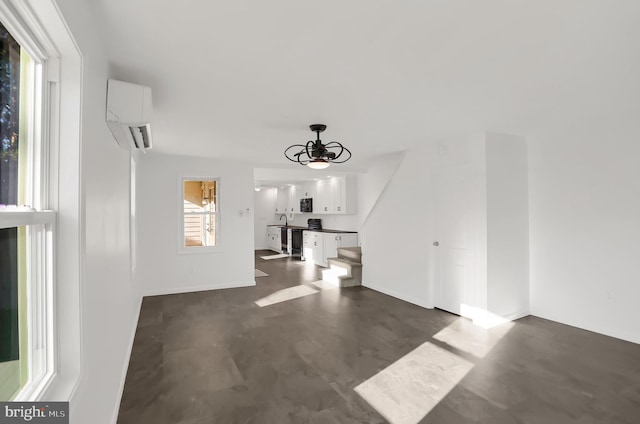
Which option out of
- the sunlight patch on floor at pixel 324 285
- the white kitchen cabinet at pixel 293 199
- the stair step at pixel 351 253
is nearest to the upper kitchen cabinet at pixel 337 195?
the stair step at pixel 351 253

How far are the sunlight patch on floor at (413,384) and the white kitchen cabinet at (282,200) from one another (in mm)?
8821

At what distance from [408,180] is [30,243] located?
16.2ft

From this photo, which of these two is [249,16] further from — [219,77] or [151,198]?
[151,198]

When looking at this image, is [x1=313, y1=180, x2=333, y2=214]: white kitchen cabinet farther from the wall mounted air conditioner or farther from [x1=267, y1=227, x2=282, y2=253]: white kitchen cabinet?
the wall mounted air conditioner

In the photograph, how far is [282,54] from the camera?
2232 mm

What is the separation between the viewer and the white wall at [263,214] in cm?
1231

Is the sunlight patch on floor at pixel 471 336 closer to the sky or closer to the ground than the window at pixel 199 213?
closer to the ground

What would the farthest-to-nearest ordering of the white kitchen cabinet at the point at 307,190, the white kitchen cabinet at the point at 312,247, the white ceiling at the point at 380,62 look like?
the white kitchen cabinet at the point at 307,190, the white kitchen cabinet at the point at 312,247, the white ceiling at the point at 380,62

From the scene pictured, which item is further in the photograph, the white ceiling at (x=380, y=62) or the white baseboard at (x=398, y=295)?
the white baseboard at (x=398, y=295)

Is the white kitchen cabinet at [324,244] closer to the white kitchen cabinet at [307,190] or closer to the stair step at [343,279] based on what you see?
the white kitchen cabinet at [307,190]

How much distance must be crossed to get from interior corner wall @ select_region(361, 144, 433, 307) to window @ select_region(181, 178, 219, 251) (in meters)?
2.96

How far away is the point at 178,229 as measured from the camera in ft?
19.5

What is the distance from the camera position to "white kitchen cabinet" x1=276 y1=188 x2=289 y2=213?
464 inches

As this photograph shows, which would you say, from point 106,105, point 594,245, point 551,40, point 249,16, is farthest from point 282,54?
point 594,245
